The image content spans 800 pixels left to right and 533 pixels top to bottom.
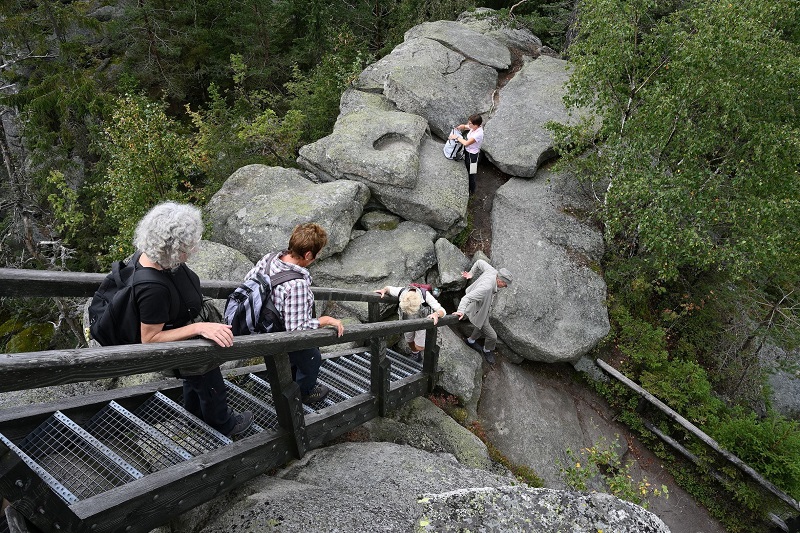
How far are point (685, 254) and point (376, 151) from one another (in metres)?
6.94

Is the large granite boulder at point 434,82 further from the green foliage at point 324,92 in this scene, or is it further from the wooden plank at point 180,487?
the wooden plank at point 180,487

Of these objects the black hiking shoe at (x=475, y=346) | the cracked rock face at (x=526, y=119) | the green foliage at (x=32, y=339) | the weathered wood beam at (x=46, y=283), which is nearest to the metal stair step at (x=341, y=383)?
the weathered wood beam at (x=46, y=283)

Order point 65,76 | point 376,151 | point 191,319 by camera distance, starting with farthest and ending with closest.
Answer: point 65,76 → point 376,151 → point 191,319

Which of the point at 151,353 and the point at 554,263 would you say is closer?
the point at 151,353

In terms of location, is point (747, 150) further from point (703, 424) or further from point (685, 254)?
point (703, 424)

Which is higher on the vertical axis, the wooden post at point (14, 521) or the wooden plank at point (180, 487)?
the wooden post at point (14, 521)

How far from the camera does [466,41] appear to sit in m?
16.4

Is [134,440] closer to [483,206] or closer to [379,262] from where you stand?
[379,262]

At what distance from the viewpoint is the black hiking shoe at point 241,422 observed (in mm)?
3975

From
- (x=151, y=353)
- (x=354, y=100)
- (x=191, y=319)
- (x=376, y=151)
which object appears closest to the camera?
(x=151, y=353)

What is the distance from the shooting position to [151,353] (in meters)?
2.44

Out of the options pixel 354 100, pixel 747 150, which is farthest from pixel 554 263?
pixel 354 100

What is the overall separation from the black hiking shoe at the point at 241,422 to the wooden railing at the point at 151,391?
243 mm

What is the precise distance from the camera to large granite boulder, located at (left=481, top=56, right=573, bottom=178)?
12.5 m
